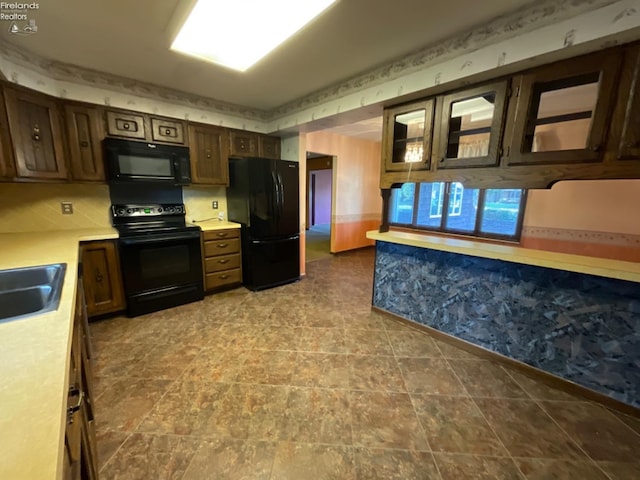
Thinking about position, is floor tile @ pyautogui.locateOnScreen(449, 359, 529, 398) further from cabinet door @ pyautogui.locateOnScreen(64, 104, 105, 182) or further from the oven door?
cabinet door @ pyautogui.locateOnScreen(64, 104, 105, 182)

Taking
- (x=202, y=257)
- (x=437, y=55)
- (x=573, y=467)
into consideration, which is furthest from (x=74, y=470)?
(x=437, y=55)

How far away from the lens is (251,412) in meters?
1.67

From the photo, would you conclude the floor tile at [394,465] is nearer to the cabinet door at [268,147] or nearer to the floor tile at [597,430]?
the floor tile at [597,430]

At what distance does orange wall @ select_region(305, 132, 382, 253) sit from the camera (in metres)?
5.23

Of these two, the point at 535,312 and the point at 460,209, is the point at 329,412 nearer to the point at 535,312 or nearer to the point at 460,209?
the point at 535,312

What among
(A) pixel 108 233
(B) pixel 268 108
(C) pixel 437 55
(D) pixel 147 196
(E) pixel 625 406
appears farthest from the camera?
(B) pixel 268 108

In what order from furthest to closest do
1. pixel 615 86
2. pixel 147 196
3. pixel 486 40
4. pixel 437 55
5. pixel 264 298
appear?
pixel 264 298, pixel 147 196, pixel 437 55, pixel 486 40, pixel 615 86

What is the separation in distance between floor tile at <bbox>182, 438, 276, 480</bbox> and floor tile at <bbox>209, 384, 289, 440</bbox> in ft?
0.17

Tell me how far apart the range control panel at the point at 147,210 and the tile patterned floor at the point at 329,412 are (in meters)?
1.20

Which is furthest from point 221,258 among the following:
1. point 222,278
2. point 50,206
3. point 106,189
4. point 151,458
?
point 151,458

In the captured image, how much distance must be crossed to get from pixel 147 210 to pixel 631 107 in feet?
13.4

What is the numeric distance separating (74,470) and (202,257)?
266 centimetres

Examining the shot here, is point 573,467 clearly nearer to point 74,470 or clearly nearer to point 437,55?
point 74,470

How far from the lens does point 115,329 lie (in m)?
2.58
